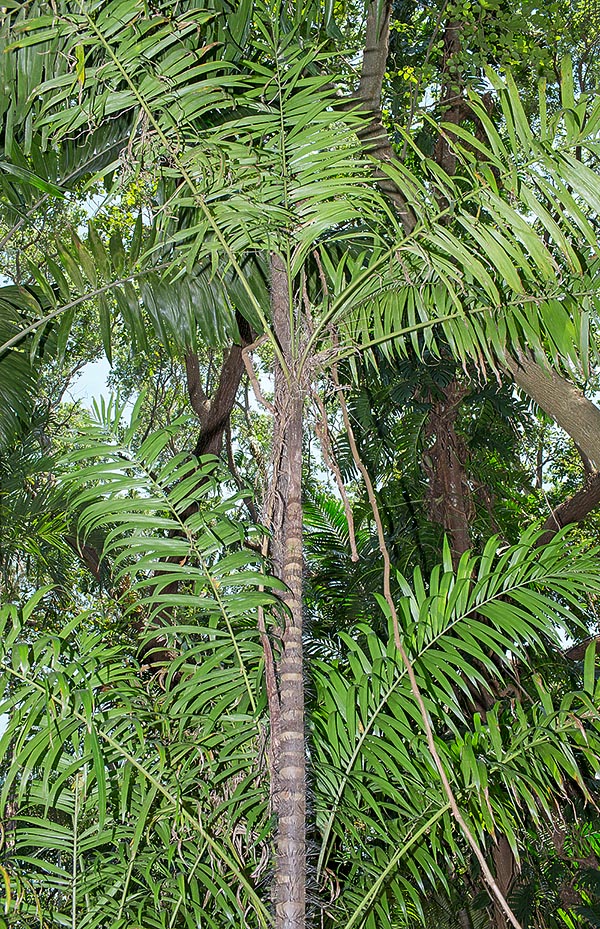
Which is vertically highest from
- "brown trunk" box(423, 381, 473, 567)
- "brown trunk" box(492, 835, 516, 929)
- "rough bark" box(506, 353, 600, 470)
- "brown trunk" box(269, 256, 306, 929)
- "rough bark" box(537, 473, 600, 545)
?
"brown trunk" box(423, 381, 473, 567)

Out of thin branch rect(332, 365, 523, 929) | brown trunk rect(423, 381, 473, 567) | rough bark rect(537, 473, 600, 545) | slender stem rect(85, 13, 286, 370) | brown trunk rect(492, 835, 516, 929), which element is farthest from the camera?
brown trunk rect(423, 381, 473, 567)

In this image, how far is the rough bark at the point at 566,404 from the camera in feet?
8.22

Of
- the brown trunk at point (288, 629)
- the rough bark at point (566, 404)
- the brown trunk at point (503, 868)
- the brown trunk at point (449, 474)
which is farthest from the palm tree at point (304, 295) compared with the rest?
the brown trunk at point (449, 474)

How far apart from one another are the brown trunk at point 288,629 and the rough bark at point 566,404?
113 centimetres

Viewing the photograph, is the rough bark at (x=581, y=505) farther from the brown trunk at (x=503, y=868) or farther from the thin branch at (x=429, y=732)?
the thin branch at (x=429, y=732)

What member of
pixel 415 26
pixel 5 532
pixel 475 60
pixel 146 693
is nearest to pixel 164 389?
pixel 5 532

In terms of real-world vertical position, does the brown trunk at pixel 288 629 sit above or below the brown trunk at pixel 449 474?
below

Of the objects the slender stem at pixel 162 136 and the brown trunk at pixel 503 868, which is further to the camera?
the brown trunk at pixel 503 868

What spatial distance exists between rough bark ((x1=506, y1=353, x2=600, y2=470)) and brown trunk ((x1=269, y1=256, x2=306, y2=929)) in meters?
1.13

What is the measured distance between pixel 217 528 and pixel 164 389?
626cm

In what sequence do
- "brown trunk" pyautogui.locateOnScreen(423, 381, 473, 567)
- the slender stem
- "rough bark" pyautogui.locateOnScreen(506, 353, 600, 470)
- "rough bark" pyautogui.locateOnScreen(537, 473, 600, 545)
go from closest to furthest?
1. the slender stem
2. "rough bark" pyautogui.locateOnScreen(506, 353, 600, 470)
3. "rough bark" pyautogui.locateOnScreen(537, 473, 600, 545)
4. "brown trunk" pyautogui.locateOnScreen(423, 381, 473, 567)

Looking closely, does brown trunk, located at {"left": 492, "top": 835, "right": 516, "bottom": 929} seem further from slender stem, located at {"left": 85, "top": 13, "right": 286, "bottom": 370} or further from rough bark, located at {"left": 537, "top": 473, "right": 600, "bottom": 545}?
slender stem, located at {"left": 85, "top": 13, "right": 286, "bottom": 370}

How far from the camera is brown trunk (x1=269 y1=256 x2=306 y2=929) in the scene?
55.1 inches

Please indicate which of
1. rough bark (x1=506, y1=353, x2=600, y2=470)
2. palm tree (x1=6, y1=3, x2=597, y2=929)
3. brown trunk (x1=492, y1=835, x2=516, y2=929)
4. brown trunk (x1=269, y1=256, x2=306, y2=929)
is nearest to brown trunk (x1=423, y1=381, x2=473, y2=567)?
brown trunk (x1=492, y1=835, x2=516, y2=929)
